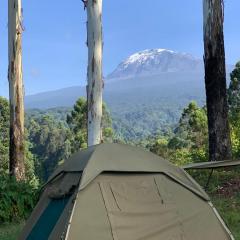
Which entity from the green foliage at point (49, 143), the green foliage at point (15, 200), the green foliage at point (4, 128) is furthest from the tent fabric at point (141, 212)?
the green foliage at point (49, 143)

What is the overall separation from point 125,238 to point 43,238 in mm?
1134

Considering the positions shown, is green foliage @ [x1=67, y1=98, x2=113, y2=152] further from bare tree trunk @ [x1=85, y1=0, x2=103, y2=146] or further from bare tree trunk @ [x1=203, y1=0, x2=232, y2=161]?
bare tree trunk @ [x1=85, y1=0, x2=103, y2=146]

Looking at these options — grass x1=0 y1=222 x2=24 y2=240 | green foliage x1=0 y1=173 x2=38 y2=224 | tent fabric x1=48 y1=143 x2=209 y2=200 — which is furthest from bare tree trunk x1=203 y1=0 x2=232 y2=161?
tent fabric x1=48 y1=143 x2=209 y2=200

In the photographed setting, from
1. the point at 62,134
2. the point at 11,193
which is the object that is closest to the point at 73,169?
the point at 11,193

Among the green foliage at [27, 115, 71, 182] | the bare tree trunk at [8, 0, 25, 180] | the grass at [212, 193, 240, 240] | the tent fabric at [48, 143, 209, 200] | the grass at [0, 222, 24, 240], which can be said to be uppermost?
the bare tree trunk at [8, 0, 25, 180]

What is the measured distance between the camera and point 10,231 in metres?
10.2

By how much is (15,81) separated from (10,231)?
5.80 metres

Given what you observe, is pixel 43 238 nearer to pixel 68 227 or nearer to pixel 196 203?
pixel 68 227

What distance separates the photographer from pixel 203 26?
14.4 m

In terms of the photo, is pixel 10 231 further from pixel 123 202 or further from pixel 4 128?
pixel 4 128

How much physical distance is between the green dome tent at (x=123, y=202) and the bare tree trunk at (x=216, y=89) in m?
6.34

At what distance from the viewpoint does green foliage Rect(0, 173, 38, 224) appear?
11570mm

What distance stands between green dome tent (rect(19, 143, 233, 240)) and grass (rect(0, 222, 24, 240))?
212cm

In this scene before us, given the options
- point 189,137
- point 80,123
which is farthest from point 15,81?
point 80,123
